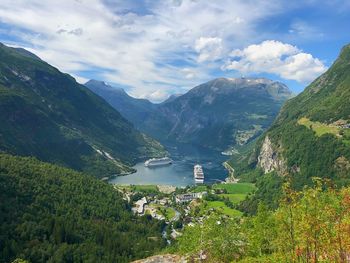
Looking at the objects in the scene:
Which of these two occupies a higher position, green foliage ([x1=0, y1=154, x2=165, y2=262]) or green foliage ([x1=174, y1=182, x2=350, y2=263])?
green foliage ([x1=174, y1=182, x2=350, y2=263])

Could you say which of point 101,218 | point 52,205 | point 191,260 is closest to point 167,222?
point 101,218

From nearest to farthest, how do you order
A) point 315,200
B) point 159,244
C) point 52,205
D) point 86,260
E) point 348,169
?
point 315,200, point 86,260, point 159,244, point 52,205, point 348,169

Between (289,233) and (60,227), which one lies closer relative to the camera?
(289,233)

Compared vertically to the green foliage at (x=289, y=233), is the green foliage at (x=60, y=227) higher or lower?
lower

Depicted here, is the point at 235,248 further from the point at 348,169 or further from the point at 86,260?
the point at 348,169

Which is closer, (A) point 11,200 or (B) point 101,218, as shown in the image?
(A) point 11,200

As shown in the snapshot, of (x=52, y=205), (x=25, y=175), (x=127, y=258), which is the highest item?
(x=25, y=175)

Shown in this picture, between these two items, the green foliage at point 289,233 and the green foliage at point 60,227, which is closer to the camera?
the green foliage at point 289,233

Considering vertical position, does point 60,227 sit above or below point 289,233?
below
